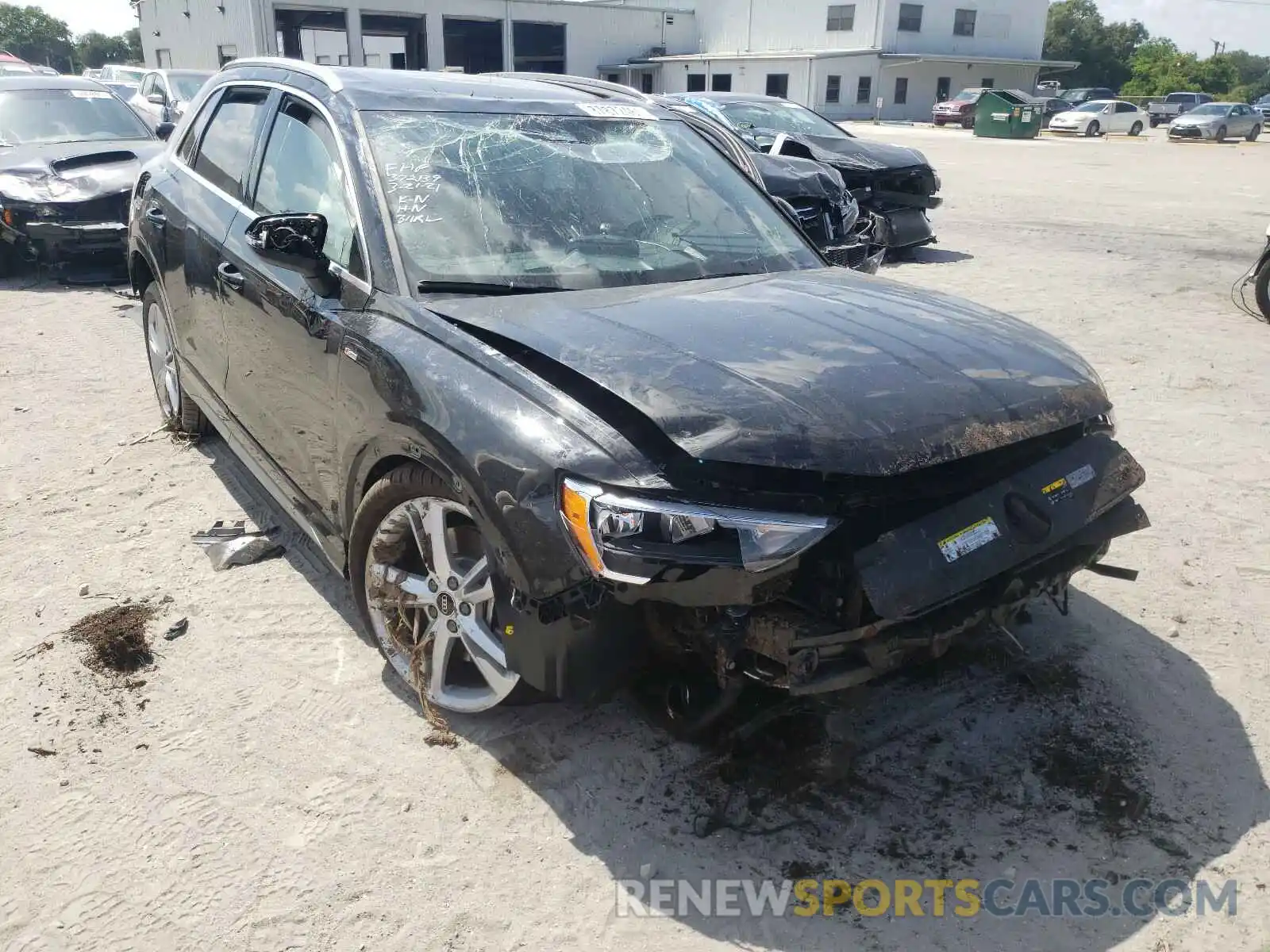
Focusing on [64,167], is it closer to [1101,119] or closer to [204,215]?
[204,215]

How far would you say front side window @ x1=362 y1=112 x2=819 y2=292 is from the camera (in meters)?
3.31

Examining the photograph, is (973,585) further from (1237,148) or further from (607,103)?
(1237,148)

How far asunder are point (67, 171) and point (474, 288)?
8483mm

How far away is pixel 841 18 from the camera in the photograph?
54.6 m

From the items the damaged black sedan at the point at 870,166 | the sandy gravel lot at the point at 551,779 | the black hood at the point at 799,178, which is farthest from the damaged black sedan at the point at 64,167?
the damaged black sedan at the point at 870,166

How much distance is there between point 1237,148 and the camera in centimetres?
3309

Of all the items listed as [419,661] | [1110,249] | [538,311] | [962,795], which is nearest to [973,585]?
[962,795]

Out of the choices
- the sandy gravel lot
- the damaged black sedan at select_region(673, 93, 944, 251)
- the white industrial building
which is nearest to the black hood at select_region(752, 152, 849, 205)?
the damaged black sedan at select_region(673, 93, 944, 251)

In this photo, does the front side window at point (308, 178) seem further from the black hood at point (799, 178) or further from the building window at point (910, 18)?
the building window at point (910, 18)

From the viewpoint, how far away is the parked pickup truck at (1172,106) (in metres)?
48.0

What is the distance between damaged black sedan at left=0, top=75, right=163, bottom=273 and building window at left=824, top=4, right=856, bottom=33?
50.6 meters

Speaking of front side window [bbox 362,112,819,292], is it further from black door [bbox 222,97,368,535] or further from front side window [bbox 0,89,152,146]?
front side window [bbox 0,89,152,146]

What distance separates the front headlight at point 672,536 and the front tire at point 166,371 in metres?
3.59

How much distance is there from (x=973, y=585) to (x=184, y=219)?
379 centimetres
